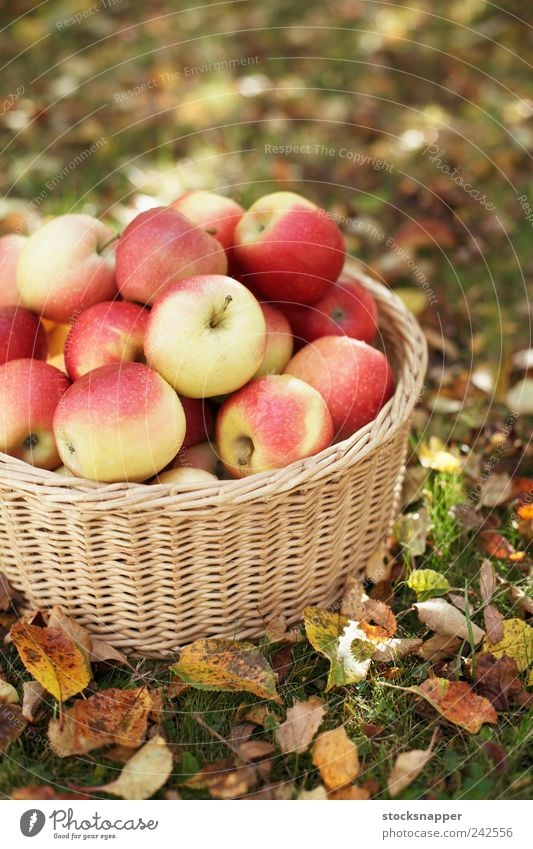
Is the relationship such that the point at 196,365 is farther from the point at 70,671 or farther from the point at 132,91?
the point at 132,91

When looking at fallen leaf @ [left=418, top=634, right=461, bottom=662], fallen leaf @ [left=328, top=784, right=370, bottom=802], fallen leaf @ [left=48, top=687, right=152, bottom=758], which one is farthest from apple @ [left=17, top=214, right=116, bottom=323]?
fallen leaf @ [left=328, top=784, right=370, bottom=802]

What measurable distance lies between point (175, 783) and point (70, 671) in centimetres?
31

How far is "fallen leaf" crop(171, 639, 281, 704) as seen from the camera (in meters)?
1.65

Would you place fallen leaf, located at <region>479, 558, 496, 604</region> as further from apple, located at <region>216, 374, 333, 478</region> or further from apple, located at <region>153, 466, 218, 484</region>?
apple, located at <region>153, 466, 218, 484</region>

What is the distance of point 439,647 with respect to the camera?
5.86 ft

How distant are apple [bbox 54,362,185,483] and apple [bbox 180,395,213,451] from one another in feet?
0.51

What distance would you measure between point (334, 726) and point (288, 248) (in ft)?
3.48

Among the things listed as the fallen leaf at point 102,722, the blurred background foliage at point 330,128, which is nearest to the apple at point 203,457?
the fallen leaf at point 102,722

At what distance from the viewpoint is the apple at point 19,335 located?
1898 millimetres

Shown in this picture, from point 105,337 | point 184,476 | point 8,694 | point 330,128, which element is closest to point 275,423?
point 184,476

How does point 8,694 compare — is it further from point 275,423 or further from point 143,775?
point 275,423

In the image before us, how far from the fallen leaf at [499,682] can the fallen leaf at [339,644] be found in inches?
9.0

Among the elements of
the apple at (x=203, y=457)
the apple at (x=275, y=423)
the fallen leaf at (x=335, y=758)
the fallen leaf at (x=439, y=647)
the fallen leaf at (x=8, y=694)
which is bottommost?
the fallen leaf at (x=8, y=694)

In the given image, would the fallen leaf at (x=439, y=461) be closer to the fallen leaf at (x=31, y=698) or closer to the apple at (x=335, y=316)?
the apple at (x=335, y=316)
